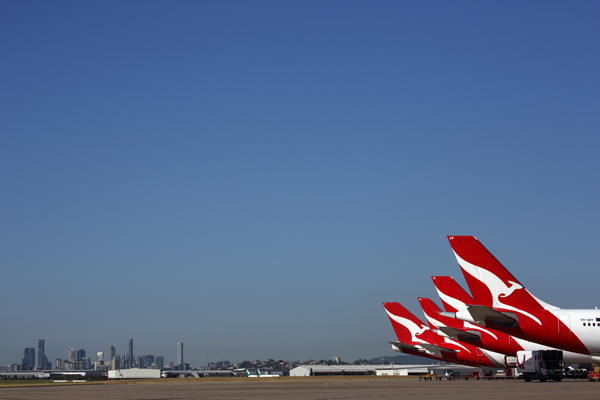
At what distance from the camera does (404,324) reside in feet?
217

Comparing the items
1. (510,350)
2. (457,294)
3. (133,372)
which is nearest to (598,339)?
(510,350)

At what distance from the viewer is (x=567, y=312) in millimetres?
36125

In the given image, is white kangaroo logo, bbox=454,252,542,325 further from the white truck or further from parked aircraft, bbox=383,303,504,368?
parked aircraft, bbox=383,303,504,368

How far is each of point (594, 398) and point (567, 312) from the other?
50.7 feet

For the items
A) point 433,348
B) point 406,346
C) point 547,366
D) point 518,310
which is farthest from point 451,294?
point 518,310

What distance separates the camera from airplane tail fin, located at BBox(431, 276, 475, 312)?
5584cm

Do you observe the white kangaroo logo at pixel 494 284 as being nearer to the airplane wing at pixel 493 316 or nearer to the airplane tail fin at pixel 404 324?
the airplane wing at pixel 493 316

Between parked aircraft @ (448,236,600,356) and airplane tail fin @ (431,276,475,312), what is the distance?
63.3 ft

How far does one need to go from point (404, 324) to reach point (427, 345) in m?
4.68

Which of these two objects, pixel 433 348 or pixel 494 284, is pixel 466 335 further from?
pixel 494 284

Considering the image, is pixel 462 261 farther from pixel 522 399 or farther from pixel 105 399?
pixel 105 399

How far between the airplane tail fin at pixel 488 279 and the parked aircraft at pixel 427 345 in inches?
955

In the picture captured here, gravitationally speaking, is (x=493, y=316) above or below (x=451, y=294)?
below

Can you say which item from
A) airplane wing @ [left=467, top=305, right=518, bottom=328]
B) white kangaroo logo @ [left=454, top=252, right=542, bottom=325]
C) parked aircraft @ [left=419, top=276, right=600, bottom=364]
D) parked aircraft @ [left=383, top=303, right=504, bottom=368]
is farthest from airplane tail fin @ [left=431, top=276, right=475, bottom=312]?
airplane wing @ [left=467, top=305, right=518, bottom=328]
